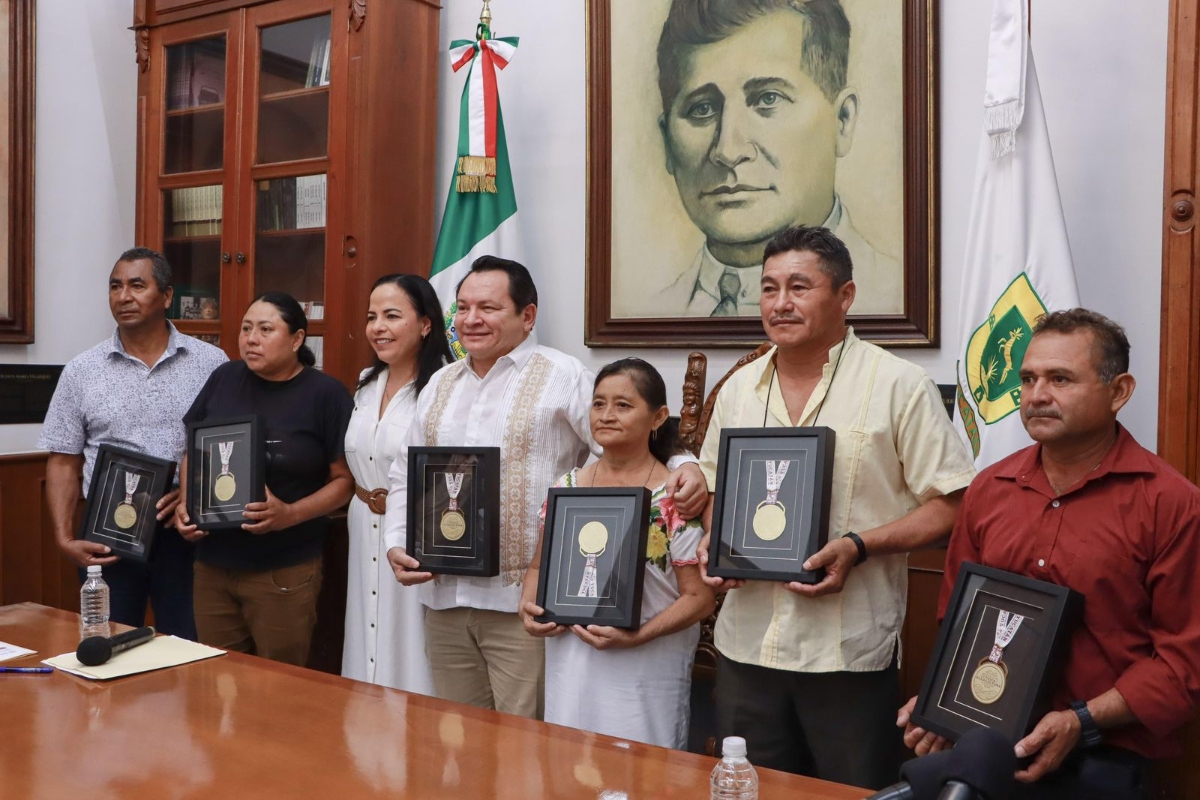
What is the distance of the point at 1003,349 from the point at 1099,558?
3.98ft

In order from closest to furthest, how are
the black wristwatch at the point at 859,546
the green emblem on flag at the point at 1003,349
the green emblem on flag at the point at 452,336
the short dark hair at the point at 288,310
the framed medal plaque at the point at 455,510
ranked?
the black wristwatch at the point at 859,546 < the framed medal plaque at the point at 455,510 < the green emblem on flag at the point at 1003,349 < the short dark hair at the point at 288,310 < the green emblem on flag at the point at 452,336

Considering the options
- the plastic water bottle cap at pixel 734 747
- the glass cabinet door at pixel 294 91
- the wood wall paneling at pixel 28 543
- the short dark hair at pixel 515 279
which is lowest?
the wood wall paneling at pixel 28 543

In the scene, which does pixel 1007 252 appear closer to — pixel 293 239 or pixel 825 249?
pixel 825 249

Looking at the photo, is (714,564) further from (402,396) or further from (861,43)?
(861,43)

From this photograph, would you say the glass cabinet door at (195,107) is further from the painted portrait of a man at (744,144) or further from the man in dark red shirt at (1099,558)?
the man in dark red shirt at (1099,558)

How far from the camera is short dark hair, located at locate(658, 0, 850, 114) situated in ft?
10.8

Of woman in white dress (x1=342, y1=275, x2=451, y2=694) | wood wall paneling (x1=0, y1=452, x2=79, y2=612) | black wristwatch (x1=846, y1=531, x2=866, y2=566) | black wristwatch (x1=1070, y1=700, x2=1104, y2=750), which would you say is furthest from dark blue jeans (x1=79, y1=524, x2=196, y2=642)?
black wristwatch (x1=1070, y1=700, x2=1104, y2=750)

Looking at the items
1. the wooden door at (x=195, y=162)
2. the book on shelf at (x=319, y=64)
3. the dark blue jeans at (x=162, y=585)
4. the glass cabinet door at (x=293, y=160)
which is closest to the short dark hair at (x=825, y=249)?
the dark blue jeans at (x=162, y=585)

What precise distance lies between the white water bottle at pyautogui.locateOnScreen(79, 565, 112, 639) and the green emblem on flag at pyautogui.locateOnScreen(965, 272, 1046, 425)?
2180mm

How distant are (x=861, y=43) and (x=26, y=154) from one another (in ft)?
10.7

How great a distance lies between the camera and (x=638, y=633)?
2.10 meters

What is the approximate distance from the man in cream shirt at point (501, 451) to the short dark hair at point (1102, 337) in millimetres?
1080

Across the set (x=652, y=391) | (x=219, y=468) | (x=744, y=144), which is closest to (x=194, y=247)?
(x=219, y=468)

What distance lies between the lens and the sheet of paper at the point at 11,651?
7.14 ft
